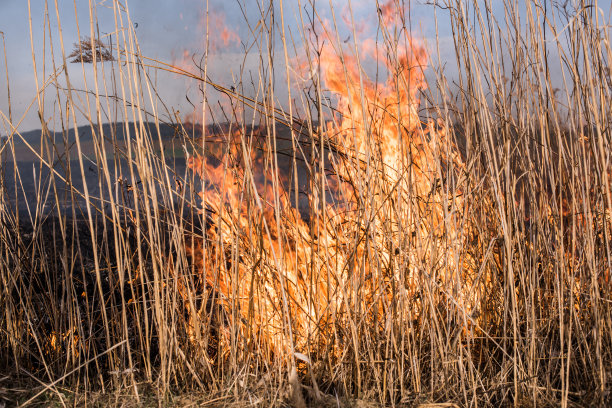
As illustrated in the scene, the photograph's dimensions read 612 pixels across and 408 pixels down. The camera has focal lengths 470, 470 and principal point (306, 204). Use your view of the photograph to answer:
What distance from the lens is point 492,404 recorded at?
1141 millimetres

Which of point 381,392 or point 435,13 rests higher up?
point 435,13

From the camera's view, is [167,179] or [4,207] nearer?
[167,179]

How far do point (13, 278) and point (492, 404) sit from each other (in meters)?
1.33

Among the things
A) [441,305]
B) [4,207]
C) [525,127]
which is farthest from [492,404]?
[4,207]

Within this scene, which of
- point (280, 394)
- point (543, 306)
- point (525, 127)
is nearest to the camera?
point (280, 394)

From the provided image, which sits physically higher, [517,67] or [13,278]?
[517,67]

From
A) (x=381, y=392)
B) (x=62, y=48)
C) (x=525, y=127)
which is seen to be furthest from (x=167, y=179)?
(x=525, y=127)

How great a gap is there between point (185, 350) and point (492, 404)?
781 millimetres

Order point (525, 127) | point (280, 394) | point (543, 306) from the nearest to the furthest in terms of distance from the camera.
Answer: point (280, 394)
point (525, 127)
point (543, 306)

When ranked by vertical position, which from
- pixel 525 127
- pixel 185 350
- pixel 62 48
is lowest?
pixel 185 350

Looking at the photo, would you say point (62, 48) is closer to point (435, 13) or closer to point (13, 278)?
point (13, 278)

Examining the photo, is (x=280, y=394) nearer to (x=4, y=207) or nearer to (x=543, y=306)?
(x=543, y=306)

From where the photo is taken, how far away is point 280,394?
1086mm

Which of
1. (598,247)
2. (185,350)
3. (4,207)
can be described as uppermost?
(4,207)
